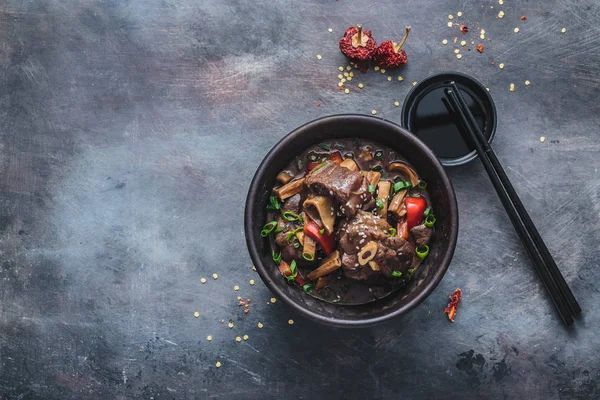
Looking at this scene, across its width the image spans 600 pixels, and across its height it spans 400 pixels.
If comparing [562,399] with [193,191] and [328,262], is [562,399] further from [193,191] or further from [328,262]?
[193,191]

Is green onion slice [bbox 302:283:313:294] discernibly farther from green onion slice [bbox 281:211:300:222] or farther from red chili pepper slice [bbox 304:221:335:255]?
green onion slice [bbox 281:211:300:222]

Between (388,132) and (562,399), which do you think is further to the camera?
(562,399)

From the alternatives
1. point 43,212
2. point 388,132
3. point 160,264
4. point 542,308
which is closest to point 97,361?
point 160,264

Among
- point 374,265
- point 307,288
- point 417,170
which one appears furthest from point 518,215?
point 307,288

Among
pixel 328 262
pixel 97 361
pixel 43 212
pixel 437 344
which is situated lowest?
pixel 97 361

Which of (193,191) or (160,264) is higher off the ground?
(193,191)
